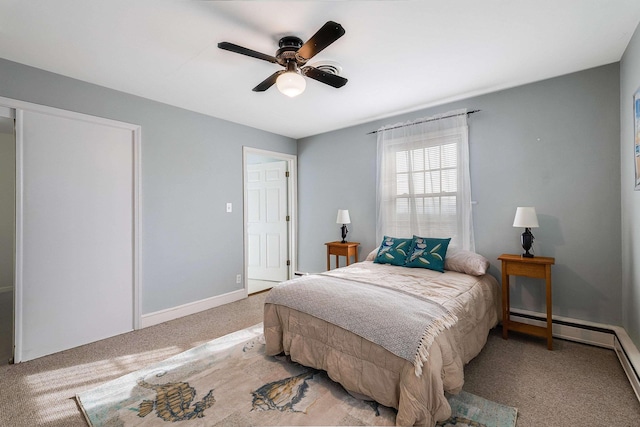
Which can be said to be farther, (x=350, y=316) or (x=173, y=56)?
(x=173, y=56)

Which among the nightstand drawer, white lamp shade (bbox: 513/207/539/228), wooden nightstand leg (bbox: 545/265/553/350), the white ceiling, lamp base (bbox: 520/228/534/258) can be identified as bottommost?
wooden nightstand leg (bbox: 545/265/553/350)

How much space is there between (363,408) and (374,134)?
3.23 metres

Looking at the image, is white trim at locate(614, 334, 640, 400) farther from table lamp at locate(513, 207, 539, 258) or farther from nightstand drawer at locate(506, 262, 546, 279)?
table lamp at locate(513, 207, 539, 258)

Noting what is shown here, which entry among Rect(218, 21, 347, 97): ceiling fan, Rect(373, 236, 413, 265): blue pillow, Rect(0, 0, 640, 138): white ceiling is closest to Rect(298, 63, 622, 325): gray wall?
Rect(0, 0, 640, 138): white ceiling

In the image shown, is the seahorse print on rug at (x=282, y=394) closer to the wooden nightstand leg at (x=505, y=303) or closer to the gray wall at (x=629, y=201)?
the wooden nightstand leg at (x=505, y=303)

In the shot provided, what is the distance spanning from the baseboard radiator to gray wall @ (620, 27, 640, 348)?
0.24 ft

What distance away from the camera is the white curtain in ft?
10.5

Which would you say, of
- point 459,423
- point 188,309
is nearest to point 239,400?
point 459,423

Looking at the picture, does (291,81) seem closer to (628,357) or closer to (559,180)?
(559,180)

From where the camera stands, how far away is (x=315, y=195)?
4656 mm

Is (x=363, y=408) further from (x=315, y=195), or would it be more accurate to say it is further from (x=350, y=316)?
(x=315, y=195)

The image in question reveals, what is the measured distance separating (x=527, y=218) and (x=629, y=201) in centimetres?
66

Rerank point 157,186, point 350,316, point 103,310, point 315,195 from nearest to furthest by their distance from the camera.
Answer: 1. point 350,316
2. point 103,310
3. point 157,186
4. point 315,195

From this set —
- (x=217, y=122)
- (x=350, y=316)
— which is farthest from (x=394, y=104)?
(x=350, y=316)
